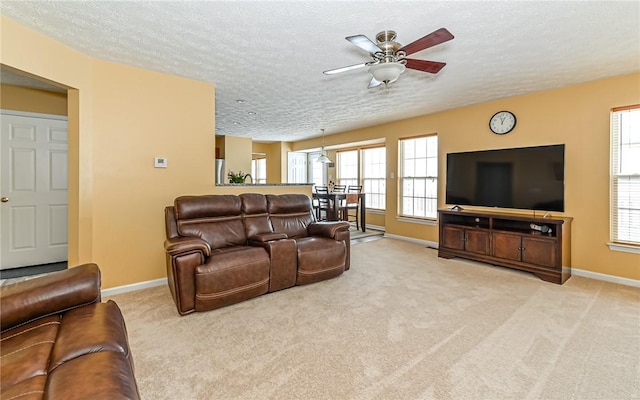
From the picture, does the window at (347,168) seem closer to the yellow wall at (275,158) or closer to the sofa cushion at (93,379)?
the yellow wall at (275,158)

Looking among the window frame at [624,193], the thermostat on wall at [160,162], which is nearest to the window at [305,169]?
the thermostat on wall at [160,162]

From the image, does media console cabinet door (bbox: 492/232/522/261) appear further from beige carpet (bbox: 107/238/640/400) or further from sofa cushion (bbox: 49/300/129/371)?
sofa cushion (bbox: 49/300/129/371)

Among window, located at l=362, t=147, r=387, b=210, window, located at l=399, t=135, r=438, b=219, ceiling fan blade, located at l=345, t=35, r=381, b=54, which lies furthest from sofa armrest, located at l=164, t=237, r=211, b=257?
window, located at l=362, t=147, r=387, b=210


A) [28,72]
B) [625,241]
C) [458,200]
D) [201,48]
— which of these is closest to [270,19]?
[201,48]

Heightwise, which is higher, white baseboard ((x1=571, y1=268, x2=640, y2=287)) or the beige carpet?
white baseboard ((x1=571, y1=268, x2=640, y2=287))

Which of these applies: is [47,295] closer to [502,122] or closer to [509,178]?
[509,178]

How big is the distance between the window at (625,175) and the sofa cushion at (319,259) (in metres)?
3.22

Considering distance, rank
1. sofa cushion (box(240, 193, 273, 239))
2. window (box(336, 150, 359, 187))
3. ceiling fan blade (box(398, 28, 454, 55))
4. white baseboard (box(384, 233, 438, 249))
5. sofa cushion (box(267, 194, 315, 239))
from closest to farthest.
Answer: ceiling fan blade (box(398, 28, 454, 55))
sofa cushion (box(240, 193, 273, 239))
sofa cushion (box(267, 194, 315, 239))
white baseboard (box(384, 233, 438, 249))
window (box(336, 150, 359, 187))

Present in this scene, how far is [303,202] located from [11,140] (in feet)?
12.4

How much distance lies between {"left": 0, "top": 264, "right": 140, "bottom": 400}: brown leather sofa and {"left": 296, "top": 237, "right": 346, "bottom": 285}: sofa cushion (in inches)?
76.3

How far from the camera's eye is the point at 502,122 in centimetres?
434

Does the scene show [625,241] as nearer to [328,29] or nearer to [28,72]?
[328,29]

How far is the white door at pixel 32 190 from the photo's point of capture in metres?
3.73

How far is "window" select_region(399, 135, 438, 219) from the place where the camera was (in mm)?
5484
